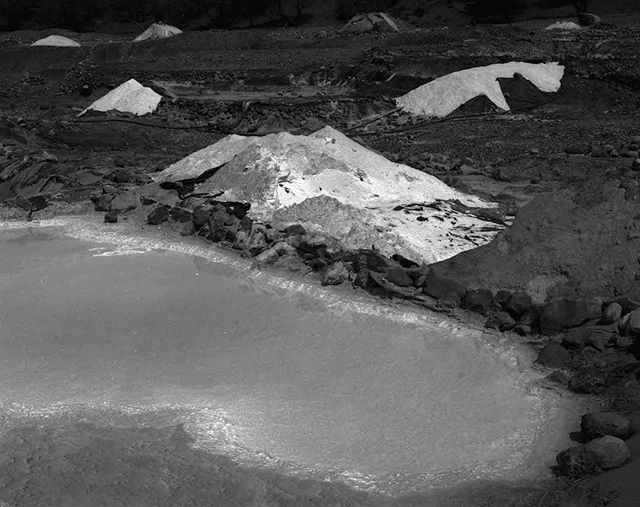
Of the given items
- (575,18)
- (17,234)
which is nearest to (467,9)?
(575,18)

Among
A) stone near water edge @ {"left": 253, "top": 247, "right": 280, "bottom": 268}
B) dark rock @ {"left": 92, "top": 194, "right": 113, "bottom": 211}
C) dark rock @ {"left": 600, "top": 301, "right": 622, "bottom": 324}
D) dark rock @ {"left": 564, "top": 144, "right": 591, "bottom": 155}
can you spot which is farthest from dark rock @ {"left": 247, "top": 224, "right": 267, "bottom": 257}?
dark rock @ {"left": 564, "top": 144, "right": 591, "bottom": 155}

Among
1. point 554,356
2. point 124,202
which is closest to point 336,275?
point 554,356

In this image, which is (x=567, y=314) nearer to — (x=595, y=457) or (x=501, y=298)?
(x=501, y=298)

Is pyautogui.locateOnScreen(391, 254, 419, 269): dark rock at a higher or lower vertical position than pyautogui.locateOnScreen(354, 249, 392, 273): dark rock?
lower

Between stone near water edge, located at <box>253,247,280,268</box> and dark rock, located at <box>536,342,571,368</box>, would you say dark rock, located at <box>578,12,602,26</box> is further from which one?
dark rock, located at <box>536,342,571,368</box>

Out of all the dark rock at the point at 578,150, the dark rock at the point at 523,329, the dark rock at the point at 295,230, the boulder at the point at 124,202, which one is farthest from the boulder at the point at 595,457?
the dark rock at the point at 578,150

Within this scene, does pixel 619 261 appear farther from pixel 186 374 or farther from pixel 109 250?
pixel 109 250

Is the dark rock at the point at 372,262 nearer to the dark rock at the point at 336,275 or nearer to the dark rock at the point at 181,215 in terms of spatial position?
the dark rock at the point at 336,275
